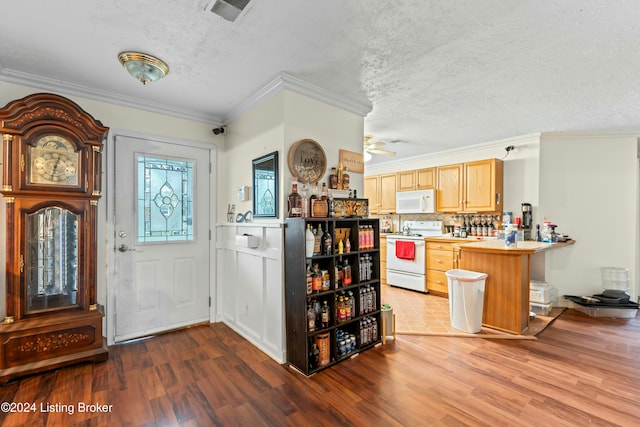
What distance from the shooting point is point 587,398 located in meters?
2.05

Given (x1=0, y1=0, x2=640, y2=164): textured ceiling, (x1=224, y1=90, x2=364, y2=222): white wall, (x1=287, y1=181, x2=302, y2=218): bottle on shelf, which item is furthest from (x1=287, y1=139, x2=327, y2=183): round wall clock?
(x1=0, y1=0, x2=640, y2=164): textured ceiling

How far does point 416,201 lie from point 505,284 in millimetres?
2469

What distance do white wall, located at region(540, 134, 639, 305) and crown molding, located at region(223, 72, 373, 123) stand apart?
3131 mm

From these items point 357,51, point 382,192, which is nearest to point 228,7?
point 357,51

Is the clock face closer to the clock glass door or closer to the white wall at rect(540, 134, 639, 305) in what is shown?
the clock glass door

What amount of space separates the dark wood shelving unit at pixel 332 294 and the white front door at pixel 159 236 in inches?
57.4

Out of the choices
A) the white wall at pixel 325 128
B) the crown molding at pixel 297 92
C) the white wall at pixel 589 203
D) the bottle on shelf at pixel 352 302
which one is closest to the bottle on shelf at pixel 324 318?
the bottle on shelf at pixel 352 302

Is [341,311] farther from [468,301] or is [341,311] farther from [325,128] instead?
[325,128]

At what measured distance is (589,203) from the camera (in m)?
4.21

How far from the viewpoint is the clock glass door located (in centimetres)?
239

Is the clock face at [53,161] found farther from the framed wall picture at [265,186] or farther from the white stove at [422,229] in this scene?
the white stove at [422,229]

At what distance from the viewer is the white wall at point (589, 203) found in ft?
13.4

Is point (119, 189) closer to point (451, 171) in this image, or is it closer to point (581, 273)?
point (451, 171)

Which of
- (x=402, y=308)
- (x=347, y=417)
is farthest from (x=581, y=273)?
(x=347, y=417)
